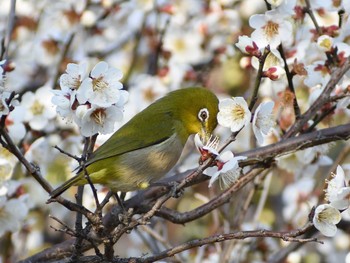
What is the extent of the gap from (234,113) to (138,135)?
88 cm

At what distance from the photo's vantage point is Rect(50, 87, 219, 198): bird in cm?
306

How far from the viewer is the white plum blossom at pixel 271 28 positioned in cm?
275

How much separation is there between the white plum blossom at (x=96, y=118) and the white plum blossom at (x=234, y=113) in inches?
13.7

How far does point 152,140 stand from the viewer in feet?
10.7

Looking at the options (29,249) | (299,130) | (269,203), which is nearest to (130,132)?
(299,130)

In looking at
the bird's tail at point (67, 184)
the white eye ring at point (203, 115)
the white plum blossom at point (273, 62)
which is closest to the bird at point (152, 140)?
the white eye ring at point (203, 115)

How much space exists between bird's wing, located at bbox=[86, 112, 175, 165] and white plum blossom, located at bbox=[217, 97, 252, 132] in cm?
75

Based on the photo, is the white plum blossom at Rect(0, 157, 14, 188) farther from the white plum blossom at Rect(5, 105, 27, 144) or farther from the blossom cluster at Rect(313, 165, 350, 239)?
the blossom cluster at Rect(313, 165, 350, 239)

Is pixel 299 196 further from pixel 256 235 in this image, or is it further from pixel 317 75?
pixel 256 235

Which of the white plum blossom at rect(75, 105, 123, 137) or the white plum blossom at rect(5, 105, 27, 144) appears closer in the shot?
the white plum blossom at rect(75, 105, 123, 137)

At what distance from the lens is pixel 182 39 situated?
5348 millimetres

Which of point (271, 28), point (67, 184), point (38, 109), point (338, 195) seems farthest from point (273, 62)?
point (38, 109)

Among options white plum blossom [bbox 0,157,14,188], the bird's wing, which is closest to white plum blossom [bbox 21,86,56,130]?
white plum blossom [bbox 0,157,14,188]

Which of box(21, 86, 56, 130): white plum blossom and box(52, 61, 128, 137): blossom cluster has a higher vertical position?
box(52, 61, 128, 137): blossom cluster
